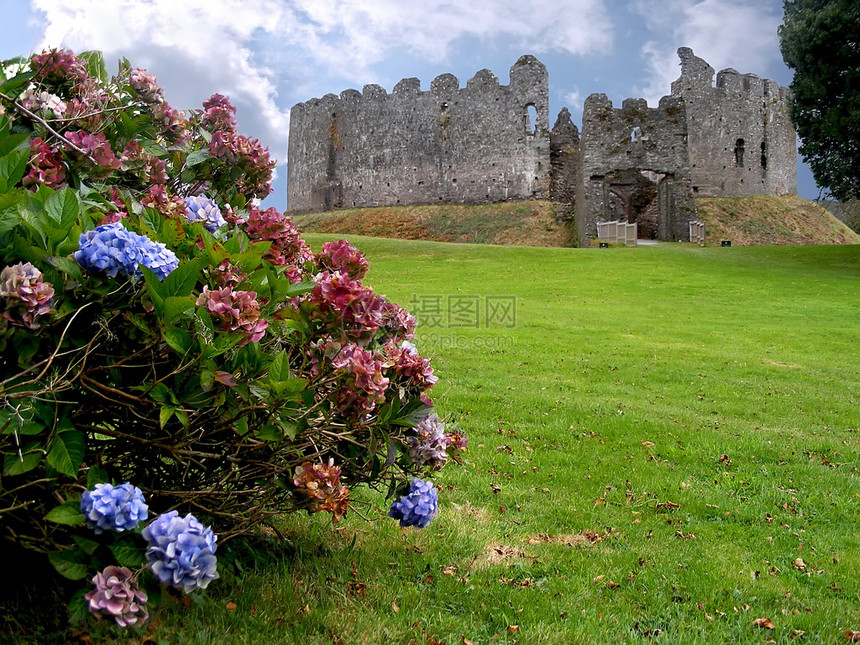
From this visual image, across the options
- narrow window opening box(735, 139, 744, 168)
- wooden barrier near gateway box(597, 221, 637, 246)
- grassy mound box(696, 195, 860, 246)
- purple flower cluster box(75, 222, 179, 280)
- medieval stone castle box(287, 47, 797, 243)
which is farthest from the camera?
narrow window opening box(735, 139, 744, 168)

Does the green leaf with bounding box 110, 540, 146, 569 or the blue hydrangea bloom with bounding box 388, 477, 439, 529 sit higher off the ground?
the green leaf with bounding box 110, 540, 146, 569

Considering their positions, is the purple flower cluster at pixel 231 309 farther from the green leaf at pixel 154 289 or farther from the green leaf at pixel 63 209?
the green leaf at pixel 63 209

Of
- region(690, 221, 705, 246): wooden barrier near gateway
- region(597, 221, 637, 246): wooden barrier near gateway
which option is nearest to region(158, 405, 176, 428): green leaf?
region(597, 221, 637, 246): wooden barrier near gateway

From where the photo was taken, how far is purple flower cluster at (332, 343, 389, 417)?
7.89 feet

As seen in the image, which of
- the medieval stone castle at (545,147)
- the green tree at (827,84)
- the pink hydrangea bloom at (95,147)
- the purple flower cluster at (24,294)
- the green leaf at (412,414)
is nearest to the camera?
the purple flower cluster at (24,294)

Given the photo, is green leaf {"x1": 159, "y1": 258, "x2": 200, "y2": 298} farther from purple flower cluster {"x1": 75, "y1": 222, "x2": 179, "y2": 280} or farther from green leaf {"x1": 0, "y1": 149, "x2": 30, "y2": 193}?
green leaf {"x1": 0, "y1": 149, "x2": 30, "y2": 193}

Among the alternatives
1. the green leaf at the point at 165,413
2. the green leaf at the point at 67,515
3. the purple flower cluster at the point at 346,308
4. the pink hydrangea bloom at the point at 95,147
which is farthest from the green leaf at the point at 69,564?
the pink hydrangea bloom at the point at 95,147

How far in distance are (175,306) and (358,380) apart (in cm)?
68

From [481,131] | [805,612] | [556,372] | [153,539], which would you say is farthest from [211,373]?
[481,131]

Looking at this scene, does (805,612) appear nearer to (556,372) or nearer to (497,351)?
(556,372)

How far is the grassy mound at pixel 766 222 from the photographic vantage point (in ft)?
128

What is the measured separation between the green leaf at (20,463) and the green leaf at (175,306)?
58cm

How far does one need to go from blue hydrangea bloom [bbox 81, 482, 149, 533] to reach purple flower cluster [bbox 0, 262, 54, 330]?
55cm

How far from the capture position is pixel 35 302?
6.29ft
